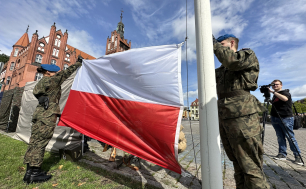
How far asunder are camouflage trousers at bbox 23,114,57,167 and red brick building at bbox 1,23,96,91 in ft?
99.2

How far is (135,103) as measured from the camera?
235 centimetres

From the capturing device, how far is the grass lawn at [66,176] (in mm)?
2279

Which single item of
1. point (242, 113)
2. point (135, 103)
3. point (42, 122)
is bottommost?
point (42, 122)

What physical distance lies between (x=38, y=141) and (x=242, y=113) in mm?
3279

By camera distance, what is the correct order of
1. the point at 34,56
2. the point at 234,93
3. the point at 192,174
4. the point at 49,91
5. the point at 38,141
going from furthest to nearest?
the point at 34,56, the point at 49,91, the point at 192,174, the point at 38,141, the point at 234,93

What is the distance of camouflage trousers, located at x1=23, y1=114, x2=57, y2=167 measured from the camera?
2455 millimetres

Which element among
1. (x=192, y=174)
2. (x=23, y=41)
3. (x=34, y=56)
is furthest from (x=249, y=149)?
(x=23, y=41)

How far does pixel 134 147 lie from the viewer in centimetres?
223

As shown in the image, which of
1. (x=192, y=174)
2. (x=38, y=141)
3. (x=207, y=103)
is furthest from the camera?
(x=192, y=174)

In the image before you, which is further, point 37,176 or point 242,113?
point 37,176

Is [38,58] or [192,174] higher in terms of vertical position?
[38,58]

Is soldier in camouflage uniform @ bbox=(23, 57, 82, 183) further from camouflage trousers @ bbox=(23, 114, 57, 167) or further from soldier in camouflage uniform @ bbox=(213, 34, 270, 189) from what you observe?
soldier in camouflage uniform @ bbox=(213, 34, 270, 189)

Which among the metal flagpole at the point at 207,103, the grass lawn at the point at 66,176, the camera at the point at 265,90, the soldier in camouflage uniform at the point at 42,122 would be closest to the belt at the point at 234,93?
the metal flagpole at the point at 207,103

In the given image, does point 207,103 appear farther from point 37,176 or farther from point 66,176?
point 37,176
